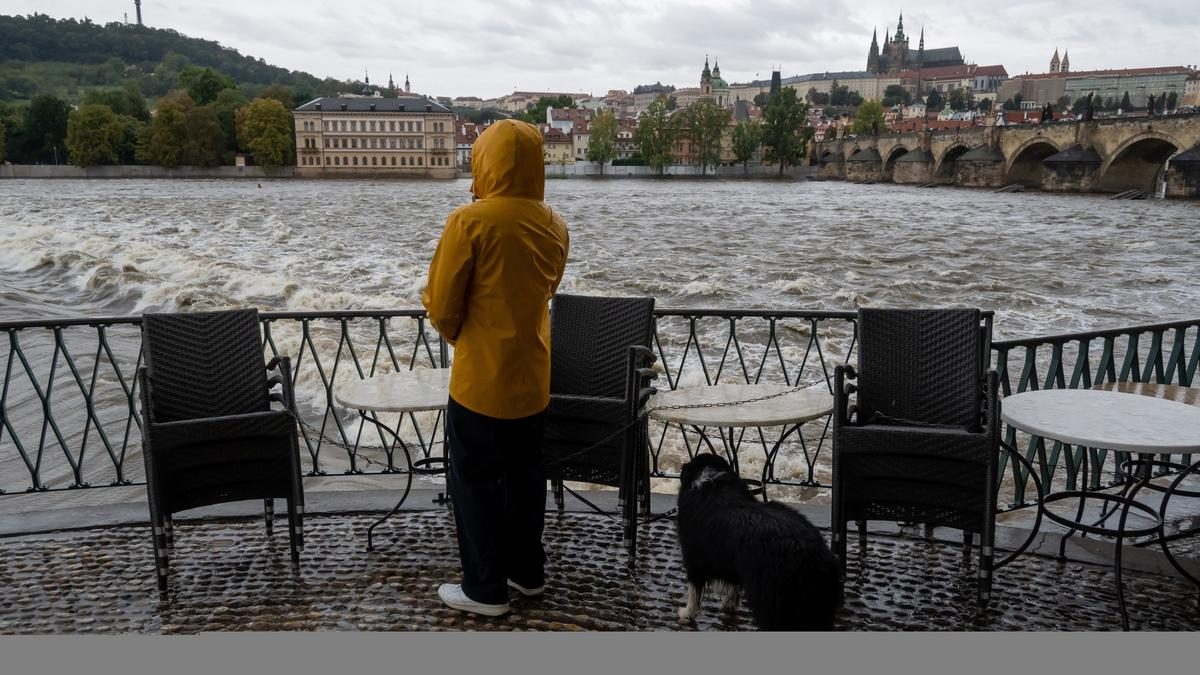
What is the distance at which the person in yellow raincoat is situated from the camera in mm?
2961

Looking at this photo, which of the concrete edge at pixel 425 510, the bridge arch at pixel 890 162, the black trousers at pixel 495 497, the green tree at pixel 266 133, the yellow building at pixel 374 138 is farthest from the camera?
the yellow building at pixel 374 138

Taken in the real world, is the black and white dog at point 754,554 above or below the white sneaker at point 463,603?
above

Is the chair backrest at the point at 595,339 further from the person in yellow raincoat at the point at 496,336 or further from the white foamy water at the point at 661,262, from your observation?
the white foamy water at the point at 661,262

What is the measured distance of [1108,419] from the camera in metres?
3.66

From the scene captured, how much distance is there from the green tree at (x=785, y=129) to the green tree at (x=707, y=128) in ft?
18.3

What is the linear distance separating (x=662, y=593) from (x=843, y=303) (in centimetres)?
2034

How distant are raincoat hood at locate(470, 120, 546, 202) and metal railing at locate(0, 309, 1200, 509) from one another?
158 cm

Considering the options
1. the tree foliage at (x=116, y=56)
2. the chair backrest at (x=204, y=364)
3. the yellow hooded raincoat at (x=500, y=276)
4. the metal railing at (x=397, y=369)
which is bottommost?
the metal railing at (x=397, y=369)

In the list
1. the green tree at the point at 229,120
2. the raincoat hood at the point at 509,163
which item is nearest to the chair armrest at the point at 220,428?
the raincoat hood at the point at 509,163

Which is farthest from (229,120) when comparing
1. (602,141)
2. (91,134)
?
→ (602,141)

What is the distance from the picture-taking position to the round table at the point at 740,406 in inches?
154

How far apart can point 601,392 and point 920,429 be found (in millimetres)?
1359

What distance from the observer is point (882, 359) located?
3771 millimetres

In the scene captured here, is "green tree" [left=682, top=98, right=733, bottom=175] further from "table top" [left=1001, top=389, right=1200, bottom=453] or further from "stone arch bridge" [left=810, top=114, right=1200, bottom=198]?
"table top" [left=1001, top=389, right=1200, bottom=453]
